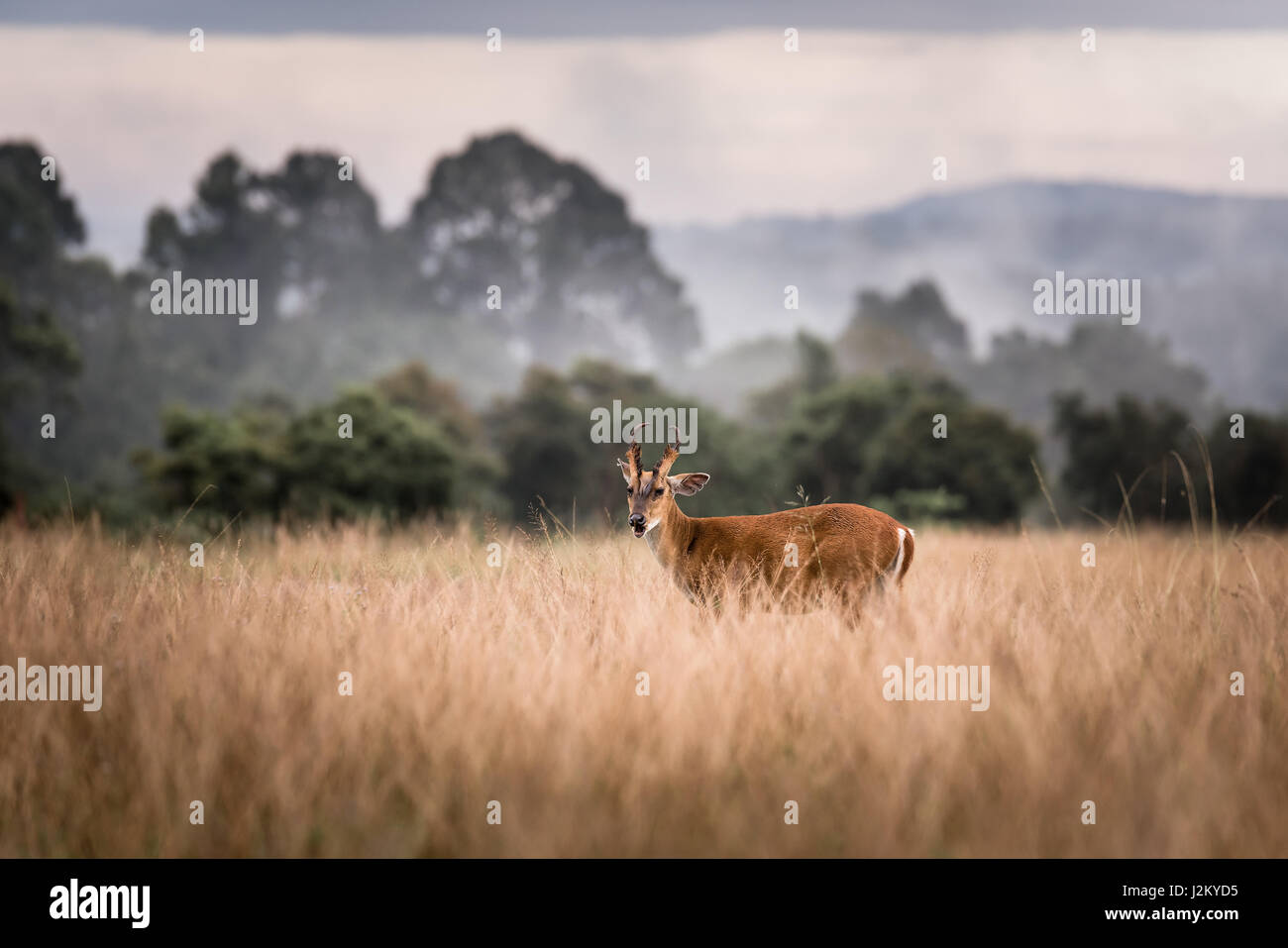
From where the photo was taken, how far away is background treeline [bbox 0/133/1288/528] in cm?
2798

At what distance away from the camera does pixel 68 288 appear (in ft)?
219

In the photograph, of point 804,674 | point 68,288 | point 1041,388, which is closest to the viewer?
point 804,674

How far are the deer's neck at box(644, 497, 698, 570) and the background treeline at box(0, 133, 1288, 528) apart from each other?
30.6 inches

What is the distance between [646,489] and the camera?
8469 mm

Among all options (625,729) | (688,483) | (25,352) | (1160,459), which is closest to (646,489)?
(688,483)

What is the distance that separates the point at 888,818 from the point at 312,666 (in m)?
3.68

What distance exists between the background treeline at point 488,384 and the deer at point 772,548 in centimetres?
87

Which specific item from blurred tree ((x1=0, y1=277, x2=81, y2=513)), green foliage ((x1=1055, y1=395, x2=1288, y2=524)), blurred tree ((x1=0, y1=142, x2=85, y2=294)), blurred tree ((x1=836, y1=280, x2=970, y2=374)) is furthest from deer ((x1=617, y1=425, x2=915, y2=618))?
blurred tree ((x1=836, y1=280, x2=970, y2=374))

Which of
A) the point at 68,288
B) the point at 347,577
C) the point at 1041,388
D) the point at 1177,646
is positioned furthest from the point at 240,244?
the point at 1177,646

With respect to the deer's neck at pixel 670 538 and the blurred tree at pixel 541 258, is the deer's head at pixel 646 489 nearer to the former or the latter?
the deer's neck at pixel 670 538

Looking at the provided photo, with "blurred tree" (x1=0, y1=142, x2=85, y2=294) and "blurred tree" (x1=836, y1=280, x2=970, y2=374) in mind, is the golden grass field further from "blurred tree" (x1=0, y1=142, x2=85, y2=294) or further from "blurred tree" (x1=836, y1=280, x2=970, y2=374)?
"blurred tree" (x1=836, y1=280, x2=970, y2=374)

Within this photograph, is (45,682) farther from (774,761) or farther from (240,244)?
(240,244)

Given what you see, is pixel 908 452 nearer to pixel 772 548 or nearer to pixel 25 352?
pixel 772 548

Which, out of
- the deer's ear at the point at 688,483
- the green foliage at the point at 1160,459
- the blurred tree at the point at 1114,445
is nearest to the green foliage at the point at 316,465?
the deer's ear at the point at 688,483
